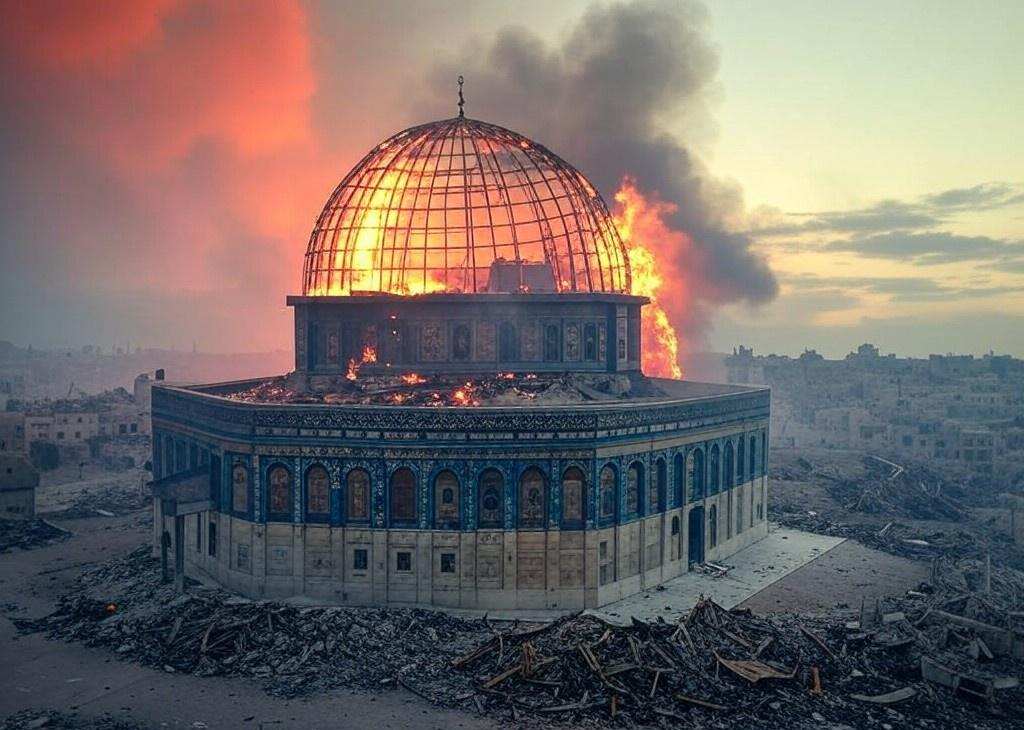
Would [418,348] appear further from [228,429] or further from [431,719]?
[431,719]

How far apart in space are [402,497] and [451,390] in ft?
26.5

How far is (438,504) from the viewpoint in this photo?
34.2 m

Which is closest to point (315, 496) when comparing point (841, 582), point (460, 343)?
point (460, 343)

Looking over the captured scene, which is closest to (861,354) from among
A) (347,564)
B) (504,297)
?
(504,297)

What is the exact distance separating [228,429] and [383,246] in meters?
13.2

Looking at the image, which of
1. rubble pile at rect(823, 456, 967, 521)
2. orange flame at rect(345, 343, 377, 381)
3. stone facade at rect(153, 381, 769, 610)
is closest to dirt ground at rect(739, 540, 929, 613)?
stone facade at rect(153, 381, 769, 610)

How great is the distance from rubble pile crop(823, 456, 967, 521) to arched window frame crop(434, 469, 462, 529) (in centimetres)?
3301

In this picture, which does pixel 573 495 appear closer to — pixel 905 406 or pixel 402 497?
pixel 402 497

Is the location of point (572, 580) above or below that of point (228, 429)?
below

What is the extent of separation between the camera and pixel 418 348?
144 ft

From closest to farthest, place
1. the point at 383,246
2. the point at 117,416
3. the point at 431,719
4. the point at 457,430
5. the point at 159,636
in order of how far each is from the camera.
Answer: the point at 431,719, the point at 159,636, the point at 457,430, the point at 383,246, the point at 117,416

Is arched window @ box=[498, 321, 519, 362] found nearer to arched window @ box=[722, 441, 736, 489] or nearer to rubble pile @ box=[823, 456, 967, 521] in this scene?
arched window @ box=[722, 441, 736, 489]

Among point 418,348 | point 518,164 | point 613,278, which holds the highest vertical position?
point 518,164

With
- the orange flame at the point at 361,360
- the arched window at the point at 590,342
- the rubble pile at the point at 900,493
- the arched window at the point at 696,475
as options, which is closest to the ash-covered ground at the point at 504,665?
the arched window at the point at 696,475
